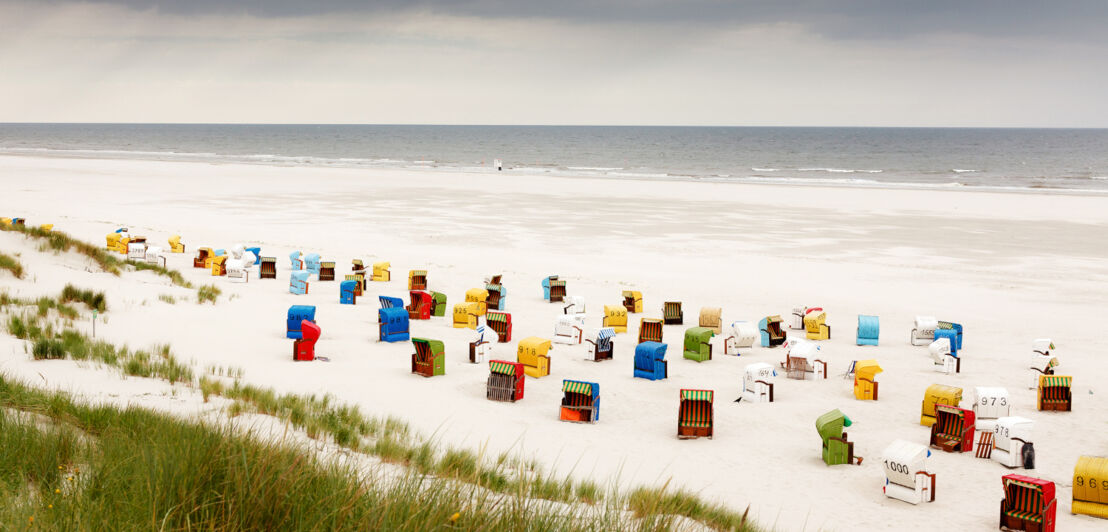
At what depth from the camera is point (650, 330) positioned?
1606 centimetres

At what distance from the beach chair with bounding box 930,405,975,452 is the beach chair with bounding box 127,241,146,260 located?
20067 mm

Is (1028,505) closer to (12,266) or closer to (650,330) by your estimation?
(650,330)

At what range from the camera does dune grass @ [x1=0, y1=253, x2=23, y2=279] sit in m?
16.3

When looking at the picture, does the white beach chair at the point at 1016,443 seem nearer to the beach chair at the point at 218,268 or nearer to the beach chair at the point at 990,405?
the beach chair at the point at 990,405

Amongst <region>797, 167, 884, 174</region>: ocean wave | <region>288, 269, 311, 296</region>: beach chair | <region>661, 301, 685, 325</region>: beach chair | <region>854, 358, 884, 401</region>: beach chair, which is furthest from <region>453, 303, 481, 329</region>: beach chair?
<region>797, 167, 884, 174</region>: ocean wave

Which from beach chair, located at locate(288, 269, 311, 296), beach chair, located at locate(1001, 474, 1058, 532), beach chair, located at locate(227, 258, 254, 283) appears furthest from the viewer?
beach chair, located at locate(227, 258, 254, 283)

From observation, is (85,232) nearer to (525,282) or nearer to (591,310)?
(525,282)

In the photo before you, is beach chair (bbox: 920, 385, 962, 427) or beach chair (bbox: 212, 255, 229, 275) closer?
beach chair (bbox: 920, 385, 962, 427)

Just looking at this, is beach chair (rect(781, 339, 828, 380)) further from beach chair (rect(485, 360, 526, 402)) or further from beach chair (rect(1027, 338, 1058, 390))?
beach chair (rect(485, 360, 526, 402))

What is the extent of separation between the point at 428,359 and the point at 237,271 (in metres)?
9.88

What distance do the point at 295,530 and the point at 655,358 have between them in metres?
9.97

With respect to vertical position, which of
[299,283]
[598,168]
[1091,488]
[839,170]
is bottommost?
[1091,488]

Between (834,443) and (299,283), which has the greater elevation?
(299,283)

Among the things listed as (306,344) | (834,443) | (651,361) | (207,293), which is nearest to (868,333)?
(651,361)
